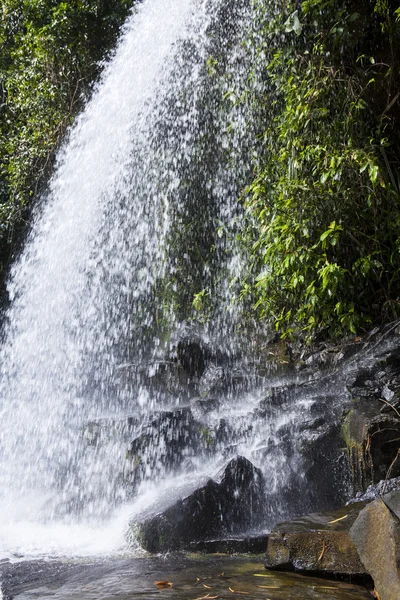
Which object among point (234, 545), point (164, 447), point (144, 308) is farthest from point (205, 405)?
point (144, 308)

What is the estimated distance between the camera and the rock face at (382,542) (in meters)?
2.48

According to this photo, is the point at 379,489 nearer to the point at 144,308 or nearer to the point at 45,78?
the point at 144,308

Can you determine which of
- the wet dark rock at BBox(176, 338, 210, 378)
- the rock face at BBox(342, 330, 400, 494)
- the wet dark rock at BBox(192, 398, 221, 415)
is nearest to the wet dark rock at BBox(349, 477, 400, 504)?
the rock face at BBox(342, 330, 400, 494)

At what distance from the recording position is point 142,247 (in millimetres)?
9984

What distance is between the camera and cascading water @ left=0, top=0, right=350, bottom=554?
8516 mm

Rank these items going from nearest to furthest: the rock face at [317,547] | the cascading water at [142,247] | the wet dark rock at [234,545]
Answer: the rock face at [317,547] → the wet dark rock at [234,545] → the cascading water at [142,247]

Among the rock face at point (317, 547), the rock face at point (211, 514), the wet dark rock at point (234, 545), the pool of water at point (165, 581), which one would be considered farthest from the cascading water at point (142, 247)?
the rock face at point (317, 547)

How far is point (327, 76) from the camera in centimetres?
677

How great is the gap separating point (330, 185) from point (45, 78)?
8422 mm

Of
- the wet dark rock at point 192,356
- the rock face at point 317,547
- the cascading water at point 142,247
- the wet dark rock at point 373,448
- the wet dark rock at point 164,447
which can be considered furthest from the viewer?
the cascading water at point 142,247

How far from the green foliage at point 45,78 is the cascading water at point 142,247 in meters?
1.15

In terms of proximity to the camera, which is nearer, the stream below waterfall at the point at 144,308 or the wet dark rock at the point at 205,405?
the stream below waterfall at the point at 144,308

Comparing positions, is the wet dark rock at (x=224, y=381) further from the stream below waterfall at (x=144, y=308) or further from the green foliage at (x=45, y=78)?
the green foliage at (x=45, y=78)

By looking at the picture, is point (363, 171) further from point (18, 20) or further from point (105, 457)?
point (18, 20)
